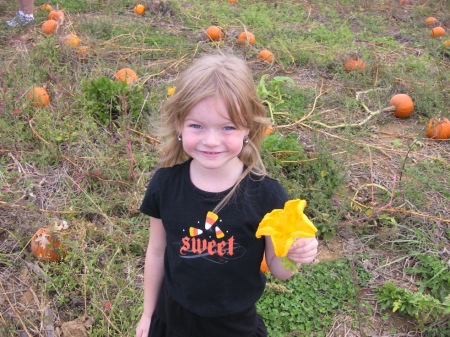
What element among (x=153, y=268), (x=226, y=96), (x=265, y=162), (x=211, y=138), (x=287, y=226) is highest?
(x=226, y=96)

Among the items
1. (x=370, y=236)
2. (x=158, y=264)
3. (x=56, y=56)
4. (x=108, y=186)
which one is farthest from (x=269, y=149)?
(x=56, y=56)

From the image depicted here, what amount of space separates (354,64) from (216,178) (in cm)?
411

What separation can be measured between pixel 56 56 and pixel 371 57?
371 centimetres

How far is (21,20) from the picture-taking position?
18.1 ft

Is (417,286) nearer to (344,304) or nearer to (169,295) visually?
(344,304)

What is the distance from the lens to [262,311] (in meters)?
2.51

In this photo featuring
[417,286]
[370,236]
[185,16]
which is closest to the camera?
[417,286]

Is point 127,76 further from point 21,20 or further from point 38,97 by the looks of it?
point 21,20

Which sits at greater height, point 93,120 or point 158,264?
point 158,264

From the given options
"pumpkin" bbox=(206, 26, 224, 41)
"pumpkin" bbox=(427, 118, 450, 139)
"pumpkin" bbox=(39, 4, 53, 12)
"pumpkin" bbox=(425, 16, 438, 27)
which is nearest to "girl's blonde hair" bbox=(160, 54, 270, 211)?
"pumpkin" bbox=(427, 118, 450, 139)

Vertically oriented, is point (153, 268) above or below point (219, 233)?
below

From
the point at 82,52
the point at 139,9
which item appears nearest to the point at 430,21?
Result: the point at 139,9

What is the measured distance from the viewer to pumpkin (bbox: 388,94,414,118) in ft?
15.0

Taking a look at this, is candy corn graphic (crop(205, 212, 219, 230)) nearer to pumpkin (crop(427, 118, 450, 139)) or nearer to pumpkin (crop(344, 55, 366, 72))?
pumpkin (crop(427, 118, 450, 139))
